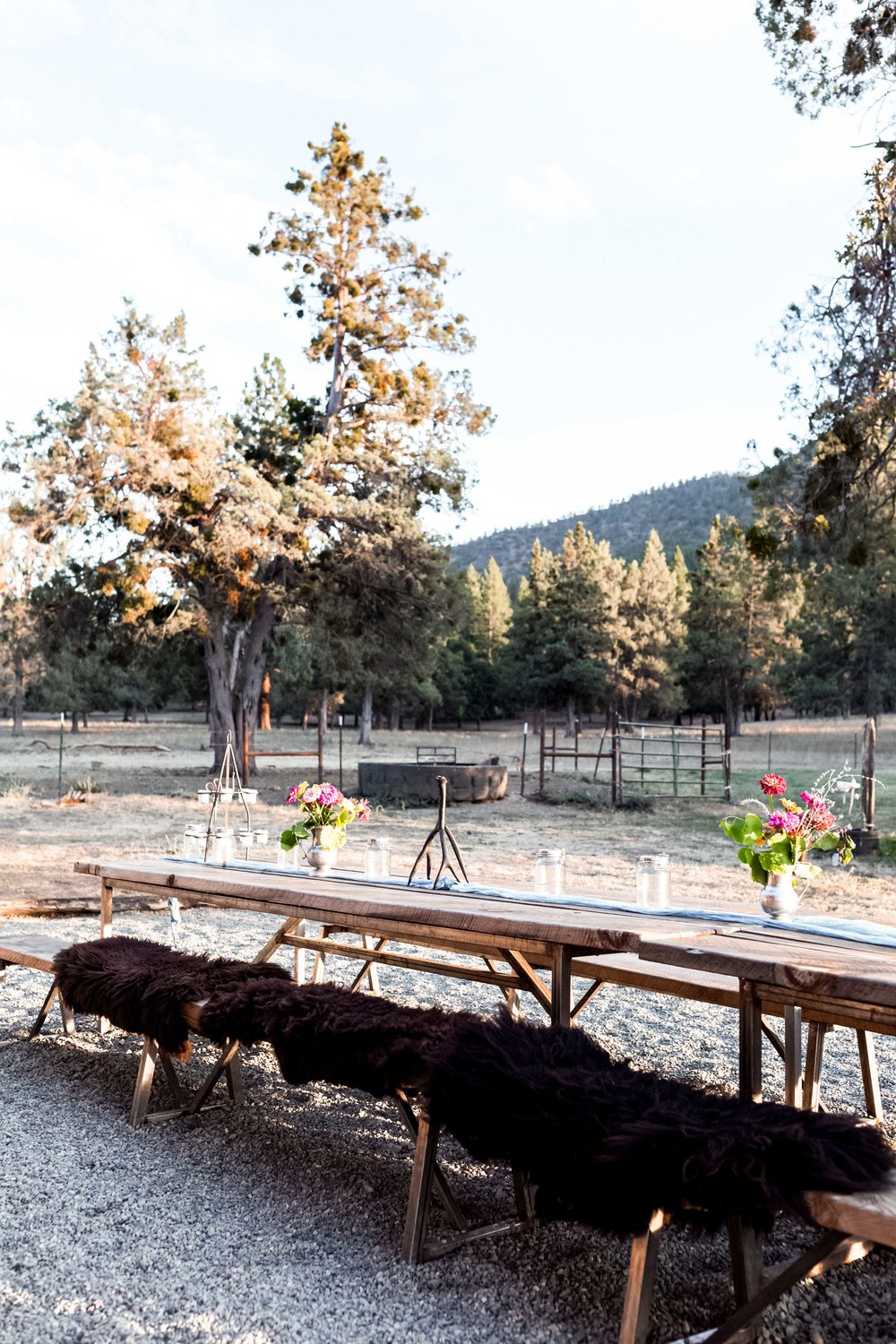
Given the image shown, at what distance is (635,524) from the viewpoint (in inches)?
4747

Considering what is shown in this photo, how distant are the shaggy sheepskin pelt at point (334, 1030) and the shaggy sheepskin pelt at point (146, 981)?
0.63 ft

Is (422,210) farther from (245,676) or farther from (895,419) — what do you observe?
(895,419)

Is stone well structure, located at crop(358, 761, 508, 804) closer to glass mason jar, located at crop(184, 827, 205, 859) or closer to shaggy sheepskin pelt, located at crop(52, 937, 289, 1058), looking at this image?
glass mason jar, located at crop(184, 827, 205, 859)

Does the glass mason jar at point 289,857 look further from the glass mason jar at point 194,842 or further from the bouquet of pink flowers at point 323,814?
the glass mason jar at point 194,842

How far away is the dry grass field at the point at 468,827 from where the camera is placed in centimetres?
977

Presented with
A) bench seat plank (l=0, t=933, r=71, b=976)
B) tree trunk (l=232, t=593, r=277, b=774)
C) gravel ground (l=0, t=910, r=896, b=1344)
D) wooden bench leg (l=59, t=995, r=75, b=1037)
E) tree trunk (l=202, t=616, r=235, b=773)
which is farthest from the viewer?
tree trunk (l=232, t=593, r=277, b=774)

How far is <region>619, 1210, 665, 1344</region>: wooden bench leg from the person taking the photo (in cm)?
215

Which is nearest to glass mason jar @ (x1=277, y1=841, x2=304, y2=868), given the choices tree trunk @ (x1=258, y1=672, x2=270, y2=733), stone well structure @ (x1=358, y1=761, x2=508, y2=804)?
stone well structure @ (x1=358, y1=761, x2=508, y2=804)

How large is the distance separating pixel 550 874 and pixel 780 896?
2.76 feet

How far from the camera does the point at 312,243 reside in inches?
842

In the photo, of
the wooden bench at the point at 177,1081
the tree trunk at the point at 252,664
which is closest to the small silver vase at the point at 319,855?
the wooden bench at the point at 177,1081

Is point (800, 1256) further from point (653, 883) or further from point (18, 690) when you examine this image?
point (18, 690)

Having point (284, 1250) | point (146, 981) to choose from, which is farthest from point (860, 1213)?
point (146, 981)

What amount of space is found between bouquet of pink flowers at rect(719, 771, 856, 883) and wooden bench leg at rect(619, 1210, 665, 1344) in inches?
43.3
